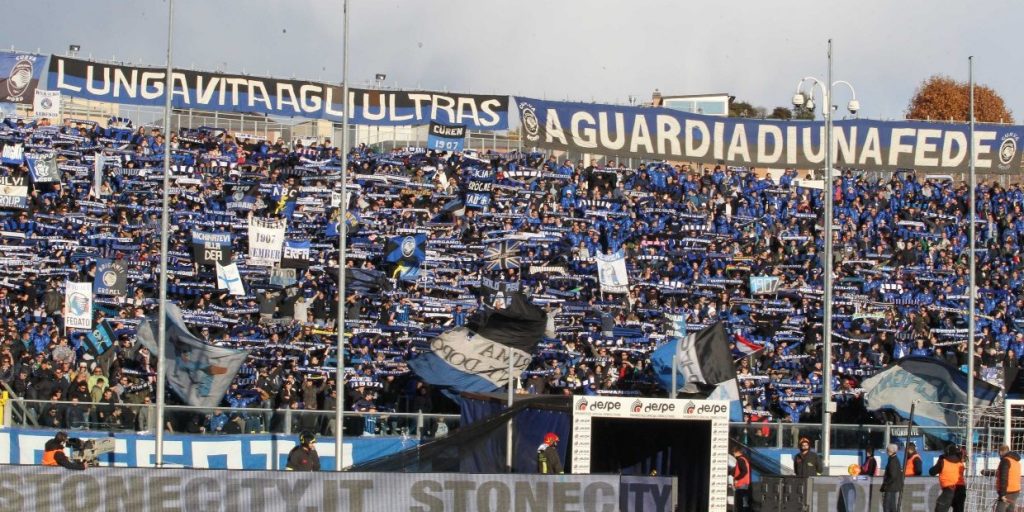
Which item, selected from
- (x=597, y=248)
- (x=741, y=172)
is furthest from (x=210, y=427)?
(x=741, y=172)

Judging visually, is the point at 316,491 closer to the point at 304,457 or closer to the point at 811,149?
the point at 304,457

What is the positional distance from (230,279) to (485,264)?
249 inches

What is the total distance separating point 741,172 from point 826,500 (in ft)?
71.3

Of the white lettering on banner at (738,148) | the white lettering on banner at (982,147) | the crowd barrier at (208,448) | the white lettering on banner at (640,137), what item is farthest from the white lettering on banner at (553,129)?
the crowd barrier at (208,448)

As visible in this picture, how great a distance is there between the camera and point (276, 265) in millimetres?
34438

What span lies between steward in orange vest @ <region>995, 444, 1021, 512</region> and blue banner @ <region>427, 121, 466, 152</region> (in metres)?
23.2

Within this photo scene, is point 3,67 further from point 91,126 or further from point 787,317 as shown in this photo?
point 787,317

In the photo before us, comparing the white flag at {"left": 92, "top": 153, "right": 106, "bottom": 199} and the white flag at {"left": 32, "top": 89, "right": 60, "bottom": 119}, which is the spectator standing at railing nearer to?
the white flag at {"left": 92, "top": 153, "right": 106, "bottom": 199}

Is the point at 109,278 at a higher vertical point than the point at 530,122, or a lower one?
lower

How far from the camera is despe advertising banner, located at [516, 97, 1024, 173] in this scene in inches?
1692

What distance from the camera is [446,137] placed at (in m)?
41.2

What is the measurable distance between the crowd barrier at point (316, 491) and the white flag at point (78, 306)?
13687mm

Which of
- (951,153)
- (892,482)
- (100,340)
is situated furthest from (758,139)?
(892,482)

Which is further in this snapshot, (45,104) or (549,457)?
(45,104)
